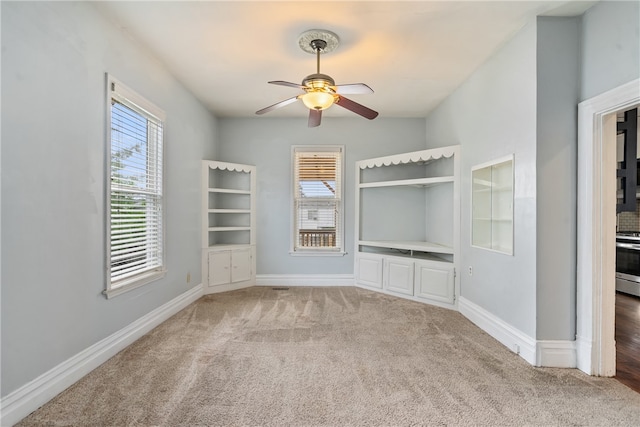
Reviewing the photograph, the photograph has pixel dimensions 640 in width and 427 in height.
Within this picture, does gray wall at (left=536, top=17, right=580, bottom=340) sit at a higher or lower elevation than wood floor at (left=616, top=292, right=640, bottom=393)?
higher

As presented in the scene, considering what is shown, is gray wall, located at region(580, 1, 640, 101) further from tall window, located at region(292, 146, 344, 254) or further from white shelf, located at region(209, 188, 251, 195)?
A: white shelf, located at region(209, 188, 251, 195)

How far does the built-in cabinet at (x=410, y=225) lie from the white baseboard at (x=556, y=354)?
56.2 inches

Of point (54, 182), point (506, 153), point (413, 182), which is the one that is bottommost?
point (54, 182)

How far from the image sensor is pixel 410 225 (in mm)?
5195

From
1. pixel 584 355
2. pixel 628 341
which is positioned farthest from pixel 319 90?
pixel 628 341

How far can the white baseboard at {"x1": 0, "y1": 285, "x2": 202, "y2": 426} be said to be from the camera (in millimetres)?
1758

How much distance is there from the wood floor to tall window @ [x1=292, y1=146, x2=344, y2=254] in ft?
11.2

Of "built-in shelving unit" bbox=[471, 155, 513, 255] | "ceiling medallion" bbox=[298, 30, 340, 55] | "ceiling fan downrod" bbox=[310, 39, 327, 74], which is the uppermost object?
"ceiling medallion" bbox=[298, 30, 340, 55]

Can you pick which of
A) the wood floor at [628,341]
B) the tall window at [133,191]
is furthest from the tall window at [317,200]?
the wood floor at [628,341]

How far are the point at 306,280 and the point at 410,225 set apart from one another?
6.40 ft

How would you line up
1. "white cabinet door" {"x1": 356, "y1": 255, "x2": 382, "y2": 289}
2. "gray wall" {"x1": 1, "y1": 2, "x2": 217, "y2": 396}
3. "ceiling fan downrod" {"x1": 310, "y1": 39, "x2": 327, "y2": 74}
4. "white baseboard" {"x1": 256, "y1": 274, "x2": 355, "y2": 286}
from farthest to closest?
"white baseboard" {"x1": 256, "y1": 274, "x2": 355, "y2": 286}
"white cabinet door" {"x1": 356, "y1": 255, "x2": 382, "y2": 289}
"ceiling fan downrod" {"x1": 310, "y1": 39, "x2": 327, "y2": 74}
"gray wall" {"x1": 1, "y1": 2, "x2": 217, "y2": 396}

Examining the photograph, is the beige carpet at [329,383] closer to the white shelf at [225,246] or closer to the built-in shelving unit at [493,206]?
the built-in shelving unit at [493,206]

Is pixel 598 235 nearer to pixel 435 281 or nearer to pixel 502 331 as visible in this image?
pixel 502 331

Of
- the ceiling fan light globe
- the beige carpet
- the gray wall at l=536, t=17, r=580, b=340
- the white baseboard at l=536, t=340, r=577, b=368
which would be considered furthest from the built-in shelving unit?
the ceiling fan light globe
